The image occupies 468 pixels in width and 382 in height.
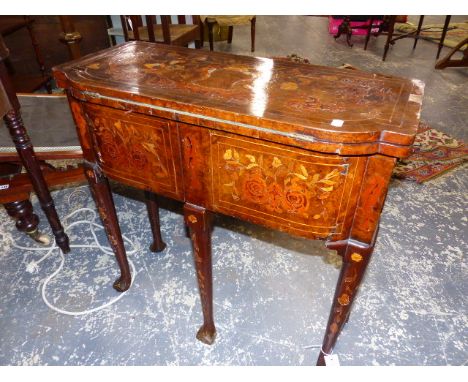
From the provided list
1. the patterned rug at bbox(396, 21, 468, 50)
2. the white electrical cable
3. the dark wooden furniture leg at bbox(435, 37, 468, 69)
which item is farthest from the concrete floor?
the patterned rug at bbox(396, 21, 468, 50)

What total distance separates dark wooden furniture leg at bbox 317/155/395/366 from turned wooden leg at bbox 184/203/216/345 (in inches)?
15.4

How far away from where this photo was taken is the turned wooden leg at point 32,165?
1441 millimetres

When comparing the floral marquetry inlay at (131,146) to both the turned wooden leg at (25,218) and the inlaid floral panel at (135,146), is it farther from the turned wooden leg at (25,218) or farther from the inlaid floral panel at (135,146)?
the turned wooden leg at (25,218)

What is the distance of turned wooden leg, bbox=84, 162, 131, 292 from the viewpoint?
49.4 inches

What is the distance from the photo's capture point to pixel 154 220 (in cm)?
177

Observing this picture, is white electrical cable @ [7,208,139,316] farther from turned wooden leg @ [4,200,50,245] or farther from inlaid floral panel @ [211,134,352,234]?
inlaid floral panel @ [211,134,352,234]

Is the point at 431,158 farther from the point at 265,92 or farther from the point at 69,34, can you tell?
the point at 69,34

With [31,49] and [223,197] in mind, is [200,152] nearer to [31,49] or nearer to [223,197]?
[223,197]

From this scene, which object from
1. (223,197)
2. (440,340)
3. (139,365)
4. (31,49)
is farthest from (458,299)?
(31,49)

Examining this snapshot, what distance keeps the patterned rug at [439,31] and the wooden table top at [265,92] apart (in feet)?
16.4

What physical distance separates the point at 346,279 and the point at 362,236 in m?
0.18

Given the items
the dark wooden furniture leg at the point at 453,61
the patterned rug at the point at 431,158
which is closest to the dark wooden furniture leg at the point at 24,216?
the patterned rug at the point at 431,158

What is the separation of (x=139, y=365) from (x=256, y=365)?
0.45 meters

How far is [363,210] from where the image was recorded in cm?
88
